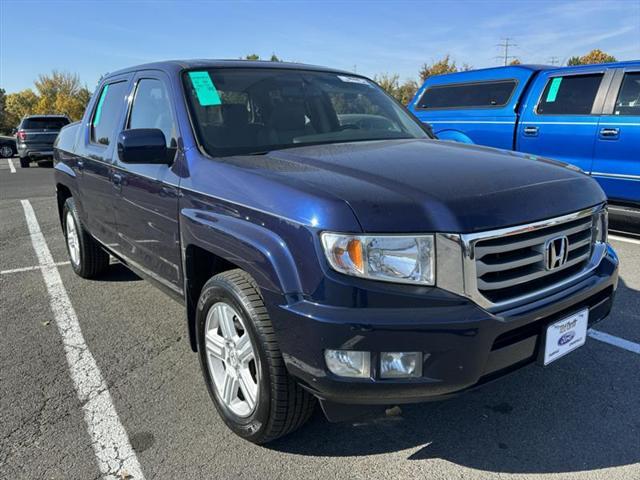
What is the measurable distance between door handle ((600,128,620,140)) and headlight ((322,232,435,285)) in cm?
512

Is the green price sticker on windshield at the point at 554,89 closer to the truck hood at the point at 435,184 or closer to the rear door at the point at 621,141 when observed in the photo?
the rear door at the point at 621,141

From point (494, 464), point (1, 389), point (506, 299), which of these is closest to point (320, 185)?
point (506, 299)

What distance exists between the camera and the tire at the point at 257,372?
225cm

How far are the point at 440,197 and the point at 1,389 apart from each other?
9.21 feet

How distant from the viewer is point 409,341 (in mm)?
1991

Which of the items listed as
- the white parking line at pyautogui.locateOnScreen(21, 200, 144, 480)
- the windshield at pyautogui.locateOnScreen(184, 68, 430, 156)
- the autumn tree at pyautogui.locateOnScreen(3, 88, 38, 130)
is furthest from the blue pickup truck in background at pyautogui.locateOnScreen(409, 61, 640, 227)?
the autumn tree at pyautogui.locateOnScreen(3, 88, 38, 130)

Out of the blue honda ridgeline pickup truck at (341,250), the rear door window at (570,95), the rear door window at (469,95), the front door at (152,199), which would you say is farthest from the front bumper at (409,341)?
the rear door window at (469,95)

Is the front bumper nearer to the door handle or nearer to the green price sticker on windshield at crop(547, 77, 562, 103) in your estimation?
the door handle

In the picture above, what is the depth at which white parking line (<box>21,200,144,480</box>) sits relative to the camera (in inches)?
98.1

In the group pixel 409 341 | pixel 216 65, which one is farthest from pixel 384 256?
pixel 216 65

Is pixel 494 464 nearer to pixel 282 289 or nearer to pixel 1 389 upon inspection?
pixel 282 289

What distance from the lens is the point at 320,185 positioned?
86.6 inches

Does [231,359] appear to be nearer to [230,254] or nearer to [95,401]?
[230,254]

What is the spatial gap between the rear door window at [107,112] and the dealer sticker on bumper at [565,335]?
3.21 meters
